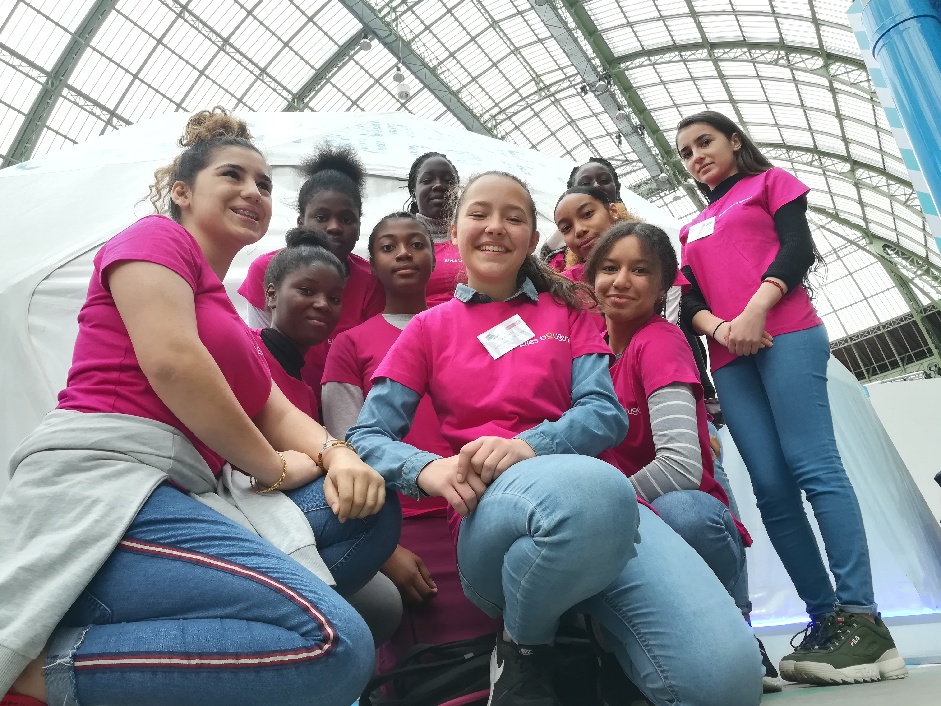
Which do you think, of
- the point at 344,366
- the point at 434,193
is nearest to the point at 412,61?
the point at 434,193

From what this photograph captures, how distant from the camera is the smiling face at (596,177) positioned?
9.39 ft

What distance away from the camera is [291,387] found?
1.86 meters

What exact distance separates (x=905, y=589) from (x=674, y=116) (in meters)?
13.5

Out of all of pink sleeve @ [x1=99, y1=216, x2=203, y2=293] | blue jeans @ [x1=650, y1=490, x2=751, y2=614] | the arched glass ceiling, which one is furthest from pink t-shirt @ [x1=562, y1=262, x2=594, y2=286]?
the arched glass ceiling

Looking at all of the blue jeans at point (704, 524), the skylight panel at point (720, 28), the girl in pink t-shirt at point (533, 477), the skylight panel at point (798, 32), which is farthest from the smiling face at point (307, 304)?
the skylight panel at point (720, 28)

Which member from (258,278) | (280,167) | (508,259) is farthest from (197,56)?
(508,259)

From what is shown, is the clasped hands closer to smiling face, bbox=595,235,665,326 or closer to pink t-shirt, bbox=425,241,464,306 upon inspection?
smiling face, bbox=595,235,665,326

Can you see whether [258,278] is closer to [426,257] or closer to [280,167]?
[426,257]

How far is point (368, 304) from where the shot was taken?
92.4 inches

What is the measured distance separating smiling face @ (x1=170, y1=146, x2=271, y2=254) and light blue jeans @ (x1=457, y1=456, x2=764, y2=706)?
30.9 inches

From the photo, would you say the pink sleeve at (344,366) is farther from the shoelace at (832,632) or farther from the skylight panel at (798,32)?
the skylight panel at (798,32)

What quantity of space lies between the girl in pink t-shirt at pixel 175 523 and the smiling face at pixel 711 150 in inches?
63.3

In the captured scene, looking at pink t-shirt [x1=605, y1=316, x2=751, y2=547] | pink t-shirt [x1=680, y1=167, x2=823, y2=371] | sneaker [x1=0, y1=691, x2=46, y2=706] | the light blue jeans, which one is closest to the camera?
sneaker [x1=0, y1=691, x2=46, y2=706]

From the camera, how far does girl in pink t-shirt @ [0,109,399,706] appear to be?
97 cm
